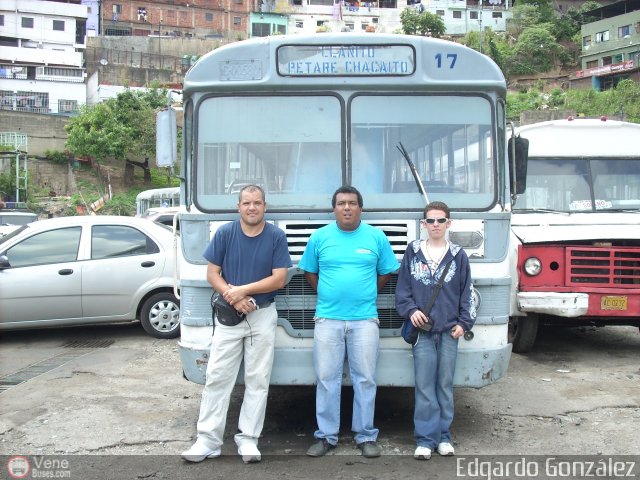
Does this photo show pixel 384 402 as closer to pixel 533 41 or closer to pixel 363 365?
pixel 363 365

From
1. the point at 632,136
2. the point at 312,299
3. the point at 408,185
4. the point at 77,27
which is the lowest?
the point at 312,299

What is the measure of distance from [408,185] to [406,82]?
776mm

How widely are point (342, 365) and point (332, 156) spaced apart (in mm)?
1556

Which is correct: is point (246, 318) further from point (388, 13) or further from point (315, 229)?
point (388, 13)

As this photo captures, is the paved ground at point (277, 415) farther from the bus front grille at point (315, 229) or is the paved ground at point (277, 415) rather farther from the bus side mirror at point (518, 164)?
the bus side mirror at point (518, 164)

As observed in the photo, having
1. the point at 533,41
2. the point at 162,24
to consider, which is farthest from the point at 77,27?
the point at 533,41

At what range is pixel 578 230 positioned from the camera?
8086 mm

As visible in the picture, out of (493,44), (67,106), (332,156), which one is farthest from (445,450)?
(493,44)

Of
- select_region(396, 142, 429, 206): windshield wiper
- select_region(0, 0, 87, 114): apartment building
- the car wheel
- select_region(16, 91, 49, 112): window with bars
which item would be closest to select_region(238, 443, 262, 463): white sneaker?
select_region(396, 142, 429, 206): windshield wiper

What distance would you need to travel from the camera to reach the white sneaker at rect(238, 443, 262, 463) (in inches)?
197

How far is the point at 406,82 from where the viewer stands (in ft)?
17.5

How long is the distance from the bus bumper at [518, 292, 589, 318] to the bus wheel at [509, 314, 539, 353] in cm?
60

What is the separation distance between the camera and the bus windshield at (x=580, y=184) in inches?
361

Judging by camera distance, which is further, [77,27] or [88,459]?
[77,27]
